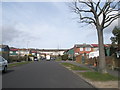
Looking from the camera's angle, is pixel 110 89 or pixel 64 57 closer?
pixel 110 89

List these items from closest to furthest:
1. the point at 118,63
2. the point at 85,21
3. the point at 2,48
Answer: the point at 85,21, the point at 118,63, the point at 2,48

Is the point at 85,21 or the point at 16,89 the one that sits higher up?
the point at 85,21

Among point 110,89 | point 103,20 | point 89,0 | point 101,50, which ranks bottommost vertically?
point 110,89

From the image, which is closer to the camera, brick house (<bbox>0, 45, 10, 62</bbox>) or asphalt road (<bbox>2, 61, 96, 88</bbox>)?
asphalt road (<bbox>2, 61, 96, 88</bbox>)

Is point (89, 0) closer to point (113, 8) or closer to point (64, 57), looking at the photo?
point (113, 8)

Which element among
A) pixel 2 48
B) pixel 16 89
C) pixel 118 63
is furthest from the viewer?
pixel 2 48

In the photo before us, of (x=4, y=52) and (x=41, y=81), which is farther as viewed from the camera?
(x=4, y=52)

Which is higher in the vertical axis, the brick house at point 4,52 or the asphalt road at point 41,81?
the brick house at point 4,52

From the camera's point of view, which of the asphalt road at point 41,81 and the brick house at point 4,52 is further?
the brick house at point 4,52

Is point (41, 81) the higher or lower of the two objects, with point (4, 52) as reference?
lower

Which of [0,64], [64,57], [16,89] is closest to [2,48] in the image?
[64,57]

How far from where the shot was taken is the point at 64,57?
86.2 meters

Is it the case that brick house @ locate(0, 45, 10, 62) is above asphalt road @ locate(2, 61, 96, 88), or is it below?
above

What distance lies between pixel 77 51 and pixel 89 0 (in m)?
70.9
